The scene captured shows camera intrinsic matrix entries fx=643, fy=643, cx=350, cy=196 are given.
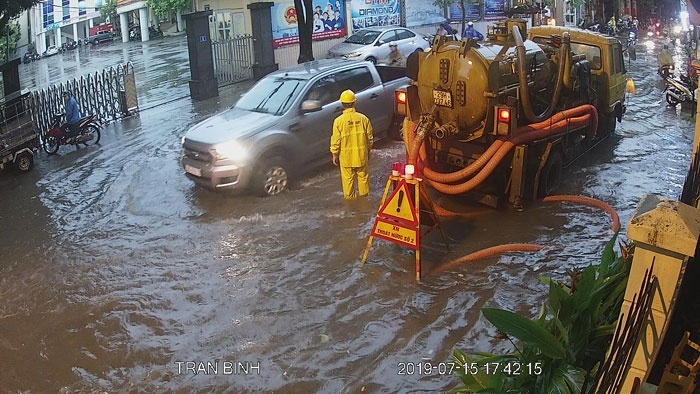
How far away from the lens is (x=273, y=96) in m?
10.1

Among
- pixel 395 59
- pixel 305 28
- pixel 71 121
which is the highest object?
pixel 305 28

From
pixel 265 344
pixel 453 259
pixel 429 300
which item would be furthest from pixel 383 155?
pixel 265 344

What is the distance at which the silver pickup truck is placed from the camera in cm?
910

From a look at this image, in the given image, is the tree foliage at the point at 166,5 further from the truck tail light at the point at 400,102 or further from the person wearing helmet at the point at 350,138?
the person wearing helmet at the point at 350,138

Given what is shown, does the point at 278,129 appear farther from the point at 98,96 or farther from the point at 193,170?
the point at 98,96

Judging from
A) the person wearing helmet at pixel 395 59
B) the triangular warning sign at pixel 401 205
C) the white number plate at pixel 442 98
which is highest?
the person wearing helmet at pixel 395 59

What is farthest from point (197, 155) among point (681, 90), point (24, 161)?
point (681, 90)

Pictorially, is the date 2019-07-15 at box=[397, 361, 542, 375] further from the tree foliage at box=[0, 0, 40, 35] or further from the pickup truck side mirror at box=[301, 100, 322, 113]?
the tree foliage at box=[0, 0, 40, 35]

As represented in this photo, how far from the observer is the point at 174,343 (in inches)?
230

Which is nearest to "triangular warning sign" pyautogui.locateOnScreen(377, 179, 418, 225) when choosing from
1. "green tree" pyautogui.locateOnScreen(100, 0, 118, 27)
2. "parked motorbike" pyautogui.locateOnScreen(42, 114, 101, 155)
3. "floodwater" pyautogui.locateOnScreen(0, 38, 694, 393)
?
"floodwater" pyautogui.locateOnScreen(0, 38, 694, 393)

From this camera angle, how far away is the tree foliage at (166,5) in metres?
43.8

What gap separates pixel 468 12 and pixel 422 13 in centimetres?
312

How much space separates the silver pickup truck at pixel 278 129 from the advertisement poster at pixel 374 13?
45.4 feet

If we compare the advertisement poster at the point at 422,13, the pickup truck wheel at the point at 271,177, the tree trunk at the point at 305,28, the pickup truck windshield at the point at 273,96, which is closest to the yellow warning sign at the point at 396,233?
the pickup truck wheel at the point at 271,177
